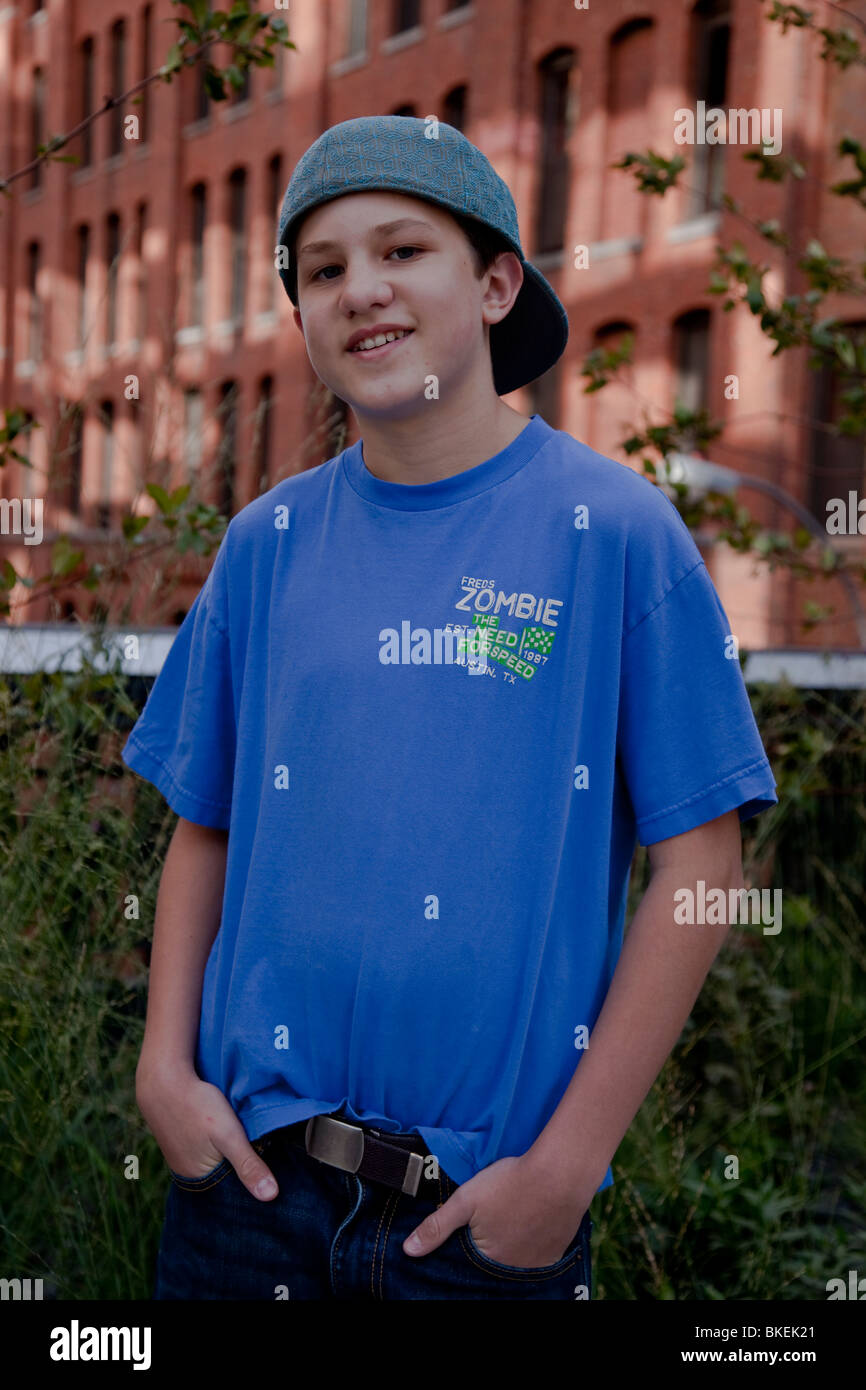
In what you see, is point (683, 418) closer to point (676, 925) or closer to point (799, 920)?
point (799, 920)

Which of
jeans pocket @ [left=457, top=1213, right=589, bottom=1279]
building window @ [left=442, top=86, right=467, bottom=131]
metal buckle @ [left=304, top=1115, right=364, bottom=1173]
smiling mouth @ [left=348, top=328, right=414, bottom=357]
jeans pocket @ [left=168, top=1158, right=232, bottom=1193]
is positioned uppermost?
building window @ [left=442, top=86, right=467, bottom=131]

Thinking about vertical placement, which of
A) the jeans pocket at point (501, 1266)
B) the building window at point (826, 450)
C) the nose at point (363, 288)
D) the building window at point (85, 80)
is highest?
the building window at point (85, 80)

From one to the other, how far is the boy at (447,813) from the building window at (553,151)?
18318 mm

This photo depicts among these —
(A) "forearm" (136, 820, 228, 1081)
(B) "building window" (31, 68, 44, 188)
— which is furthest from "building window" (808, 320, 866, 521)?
(B) "building window" (31, 68, 44, 188)

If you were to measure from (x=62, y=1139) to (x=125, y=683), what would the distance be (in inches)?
43.3

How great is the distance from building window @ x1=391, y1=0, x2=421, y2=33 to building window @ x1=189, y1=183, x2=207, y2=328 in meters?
6.15

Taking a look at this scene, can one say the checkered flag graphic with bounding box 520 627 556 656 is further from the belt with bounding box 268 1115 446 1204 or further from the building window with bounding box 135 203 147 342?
the building window with bounding box 135 203 147 342

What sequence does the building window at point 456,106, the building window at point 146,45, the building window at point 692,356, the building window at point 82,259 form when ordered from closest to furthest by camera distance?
the building window at point 692,356
the building window at point 456,106
the building window at point 146,45
the building window at point 82,259

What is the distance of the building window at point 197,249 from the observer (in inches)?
1049

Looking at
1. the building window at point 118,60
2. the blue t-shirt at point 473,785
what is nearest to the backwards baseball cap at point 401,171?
the blue t-shirt at point 473,785

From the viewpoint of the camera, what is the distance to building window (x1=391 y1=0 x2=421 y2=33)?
21609mm

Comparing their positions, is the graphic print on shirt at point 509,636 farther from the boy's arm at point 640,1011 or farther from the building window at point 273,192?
the building window at point 273,192

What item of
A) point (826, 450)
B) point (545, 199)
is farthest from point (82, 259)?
point (826, 450)
